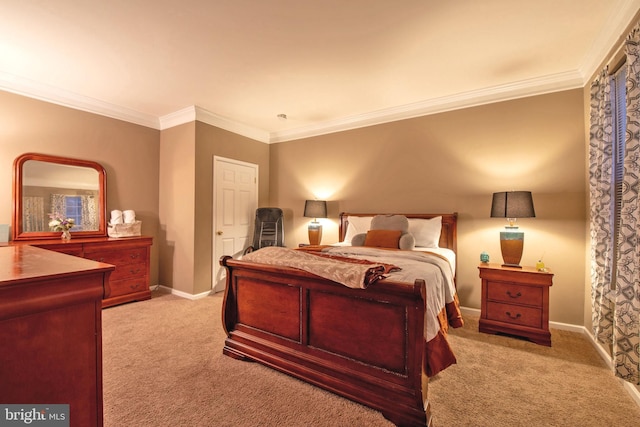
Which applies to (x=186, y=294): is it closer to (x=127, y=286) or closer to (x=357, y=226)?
(x=127, y=286)

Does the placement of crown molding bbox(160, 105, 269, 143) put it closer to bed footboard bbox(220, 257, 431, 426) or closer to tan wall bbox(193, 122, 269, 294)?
tan wall bbox(193, 122, 269, 294)

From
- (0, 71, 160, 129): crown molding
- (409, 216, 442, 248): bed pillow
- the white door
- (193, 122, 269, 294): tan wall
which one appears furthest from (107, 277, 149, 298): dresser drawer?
(409, 216, 442, 248): bed pillow

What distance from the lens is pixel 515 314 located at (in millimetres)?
2748

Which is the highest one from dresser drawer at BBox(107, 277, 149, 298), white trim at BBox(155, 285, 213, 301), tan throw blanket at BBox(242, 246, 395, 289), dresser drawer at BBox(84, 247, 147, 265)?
tan throw blanket at BBox(242, 246, 395, 289)

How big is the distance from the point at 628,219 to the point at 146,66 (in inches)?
165

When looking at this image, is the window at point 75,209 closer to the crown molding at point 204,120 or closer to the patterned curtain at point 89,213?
the patterned curtain at point 89,213

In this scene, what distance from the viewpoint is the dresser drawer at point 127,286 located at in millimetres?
3584

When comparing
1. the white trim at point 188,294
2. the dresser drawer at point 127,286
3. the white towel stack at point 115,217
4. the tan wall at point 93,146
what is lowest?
the white trim at point 188,294

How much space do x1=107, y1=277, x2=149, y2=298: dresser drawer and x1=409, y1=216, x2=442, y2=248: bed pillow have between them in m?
3.67

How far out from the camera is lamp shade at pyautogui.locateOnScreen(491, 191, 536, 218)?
110 inches

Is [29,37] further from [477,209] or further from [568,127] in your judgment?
[568,127]

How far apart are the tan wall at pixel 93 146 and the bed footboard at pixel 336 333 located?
2.67 metres

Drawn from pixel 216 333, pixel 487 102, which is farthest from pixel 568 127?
pixel 216 333

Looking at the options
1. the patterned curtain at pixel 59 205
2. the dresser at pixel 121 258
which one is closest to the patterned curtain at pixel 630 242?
the dresser at pixel 121 258
